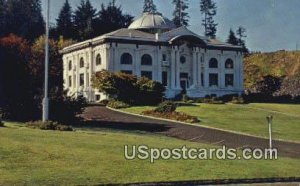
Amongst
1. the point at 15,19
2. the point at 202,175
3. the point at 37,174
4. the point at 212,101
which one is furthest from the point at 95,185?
the point at 15,19

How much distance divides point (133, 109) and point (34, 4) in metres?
76.4

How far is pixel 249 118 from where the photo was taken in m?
46.6

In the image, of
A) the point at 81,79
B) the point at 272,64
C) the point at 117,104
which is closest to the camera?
the point at 117,104

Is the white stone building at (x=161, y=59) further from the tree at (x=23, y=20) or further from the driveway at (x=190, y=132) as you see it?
the driveway at (x=190, y=132)

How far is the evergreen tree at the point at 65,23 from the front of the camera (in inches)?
4417

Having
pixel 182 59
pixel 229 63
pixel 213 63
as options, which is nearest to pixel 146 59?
pixel 182 59

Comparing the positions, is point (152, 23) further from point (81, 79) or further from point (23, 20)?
point (23, 20)

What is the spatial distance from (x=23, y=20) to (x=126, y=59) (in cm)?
4564

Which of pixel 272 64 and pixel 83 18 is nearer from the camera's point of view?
pixel 272 64

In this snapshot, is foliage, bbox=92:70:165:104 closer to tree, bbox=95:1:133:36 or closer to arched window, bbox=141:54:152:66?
arched window, bbox=141:54:152:66

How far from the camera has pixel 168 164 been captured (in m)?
19.4

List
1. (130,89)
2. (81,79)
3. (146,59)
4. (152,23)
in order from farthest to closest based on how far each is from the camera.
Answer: (152,23) → (81,79) → (146,59) → (130,89)

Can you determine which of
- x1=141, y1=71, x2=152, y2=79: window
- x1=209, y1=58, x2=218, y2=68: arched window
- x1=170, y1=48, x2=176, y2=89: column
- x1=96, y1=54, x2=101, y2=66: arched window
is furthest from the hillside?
x1=96, y1=54, x2=101, y2=66: arched window

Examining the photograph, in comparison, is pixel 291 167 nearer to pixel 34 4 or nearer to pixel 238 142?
pixel 238 142
